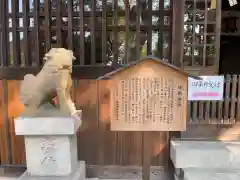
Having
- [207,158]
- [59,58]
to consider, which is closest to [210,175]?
[207,158]

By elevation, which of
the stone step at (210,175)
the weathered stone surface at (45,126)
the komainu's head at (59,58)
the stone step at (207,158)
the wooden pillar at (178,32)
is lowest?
the stone step at (210,175)

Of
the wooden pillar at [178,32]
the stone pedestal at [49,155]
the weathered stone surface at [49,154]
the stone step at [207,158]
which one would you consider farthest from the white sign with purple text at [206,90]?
the weathered stone surface at [49,154]

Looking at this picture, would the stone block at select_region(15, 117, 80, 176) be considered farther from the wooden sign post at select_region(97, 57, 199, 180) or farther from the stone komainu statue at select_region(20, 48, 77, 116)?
the wooden sign post at select_region(97, 57, 199, 180)

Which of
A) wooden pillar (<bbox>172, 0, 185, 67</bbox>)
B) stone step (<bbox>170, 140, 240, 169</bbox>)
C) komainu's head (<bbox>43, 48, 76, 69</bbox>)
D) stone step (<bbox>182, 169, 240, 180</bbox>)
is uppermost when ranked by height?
wooden pillar (<bbox>172, 0, 185, 67</bbox>)

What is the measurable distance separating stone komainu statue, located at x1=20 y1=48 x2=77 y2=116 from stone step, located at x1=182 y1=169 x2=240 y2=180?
7.11 ft

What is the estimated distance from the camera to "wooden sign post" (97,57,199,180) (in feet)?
11.9

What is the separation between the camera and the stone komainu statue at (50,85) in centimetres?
439

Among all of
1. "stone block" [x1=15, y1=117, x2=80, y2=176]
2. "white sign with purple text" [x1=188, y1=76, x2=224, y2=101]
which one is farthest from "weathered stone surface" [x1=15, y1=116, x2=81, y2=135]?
"white sign with purple text" [x1=188, y1=76, x2=224, y2=101]

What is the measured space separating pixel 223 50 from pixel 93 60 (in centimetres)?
551

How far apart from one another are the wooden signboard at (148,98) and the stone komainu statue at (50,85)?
1093 mm

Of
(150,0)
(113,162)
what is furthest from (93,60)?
(113,162)

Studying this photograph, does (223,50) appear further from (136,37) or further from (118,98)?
(118,98)

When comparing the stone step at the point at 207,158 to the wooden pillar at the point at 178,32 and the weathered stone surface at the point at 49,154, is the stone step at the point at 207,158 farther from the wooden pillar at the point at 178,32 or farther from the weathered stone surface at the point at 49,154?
the weathered stone surface at the point at 49,154

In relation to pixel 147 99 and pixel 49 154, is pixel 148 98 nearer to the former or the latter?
pixel 147 99
